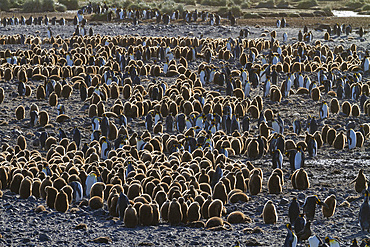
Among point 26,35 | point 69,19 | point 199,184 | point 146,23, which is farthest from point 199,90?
point 69,19

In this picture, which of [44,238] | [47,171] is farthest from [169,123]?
[44,238]

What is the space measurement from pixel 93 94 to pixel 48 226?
271 inches

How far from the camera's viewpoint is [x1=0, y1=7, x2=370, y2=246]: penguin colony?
789 cm

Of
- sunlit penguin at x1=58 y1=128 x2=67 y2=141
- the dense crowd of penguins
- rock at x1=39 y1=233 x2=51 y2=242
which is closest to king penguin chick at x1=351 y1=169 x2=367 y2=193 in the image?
rock at x1=39 y1=233 x2=51 y2=242

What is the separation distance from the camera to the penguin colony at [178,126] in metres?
7.89

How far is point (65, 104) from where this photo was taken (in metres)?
14.1

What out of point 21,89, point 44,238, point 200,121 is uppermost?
point 21,89

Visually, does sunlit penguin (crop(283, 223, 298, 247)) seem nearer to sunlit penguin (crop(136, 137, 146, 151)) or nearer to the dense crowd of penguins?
sunlit penguin (crop(136, 137, 146, 151))

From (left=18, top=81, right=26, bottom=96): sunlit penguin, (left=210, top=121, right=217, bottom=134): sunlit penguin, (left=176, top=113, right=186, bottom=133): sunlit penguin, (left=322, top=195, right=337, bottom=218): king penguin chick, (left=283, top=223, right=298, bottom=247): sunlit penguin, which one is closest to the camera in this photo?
(left=283, top=223, right=298, bottom=247): sunlit penguin

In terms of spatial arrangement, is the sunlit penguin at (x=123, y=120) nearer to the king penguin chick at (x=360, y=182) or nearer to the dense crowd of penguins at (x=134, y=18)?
the king penguin chick at (x=360, y=182)

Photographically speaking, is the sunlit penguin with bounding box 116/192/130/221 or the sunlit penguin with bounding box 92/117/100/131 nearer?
the sunlit penguin with bounding box 116/192/130/221

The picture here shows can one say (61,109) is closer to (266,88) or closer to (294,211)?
(266,88)

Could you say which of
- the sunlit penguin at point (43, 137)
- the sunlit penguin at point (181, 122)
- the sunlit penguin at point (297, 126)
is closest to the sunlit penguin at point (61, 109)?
the sunlit penguin at point (43, 137)

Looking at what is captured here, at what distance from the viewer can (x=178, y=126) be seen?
12.3 m
